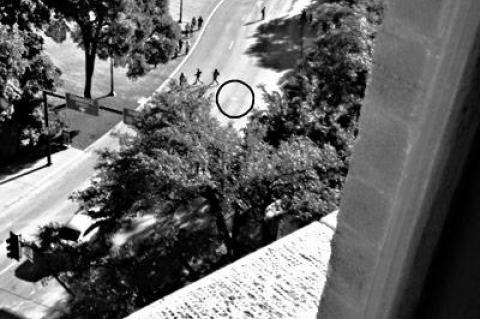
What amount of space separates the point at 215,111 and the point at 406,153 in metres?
34.3

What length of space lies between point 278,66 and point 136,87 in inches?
389

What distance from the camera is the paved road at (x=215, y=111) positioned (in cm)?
2539

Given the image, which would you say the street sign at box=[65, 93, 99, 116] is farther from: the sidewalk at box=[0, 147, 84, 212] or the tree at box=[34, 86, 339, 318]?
the tree at box=[34, 86, 339, 318]

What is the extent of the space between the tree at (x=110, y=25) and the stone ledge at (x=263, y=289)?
23889 millimetres

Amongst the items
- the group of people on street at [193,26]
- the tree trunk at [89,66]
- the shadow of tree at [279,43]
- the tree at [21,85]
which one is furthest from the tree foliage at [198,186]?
the group of people on street at [193,26]

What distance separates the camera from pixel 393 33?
Answer: 11.8 ft

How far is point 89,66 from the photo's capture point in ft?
118

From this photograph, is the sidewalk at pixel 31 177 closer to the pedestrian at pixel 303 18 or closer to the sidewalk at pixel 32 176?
the sidewalk at pixel 32 176

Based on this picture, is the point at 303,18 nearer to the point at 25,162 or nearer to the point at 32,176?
the point at 25,162

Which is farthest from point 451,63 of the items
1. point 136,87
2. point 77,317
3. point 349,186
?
point 136,87

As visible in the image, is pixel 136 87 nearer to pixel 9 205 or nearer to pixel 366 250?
pixel 9 205

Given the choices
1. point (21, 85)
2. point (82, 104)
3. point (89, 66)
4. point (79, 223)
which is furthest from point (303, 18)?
point (79, 223)

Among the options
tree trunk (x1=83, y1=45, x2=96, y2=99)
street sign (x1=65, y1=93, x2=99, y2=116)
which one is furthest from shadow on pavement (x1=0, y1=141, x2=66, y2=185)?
tree trunk (x1=83, y1=45, x2=96, y2=99)

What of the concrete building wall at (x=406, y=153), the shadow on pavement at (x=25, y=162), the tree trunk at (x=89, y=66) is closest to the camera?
the concrete building wall at (x=406, y=153)
